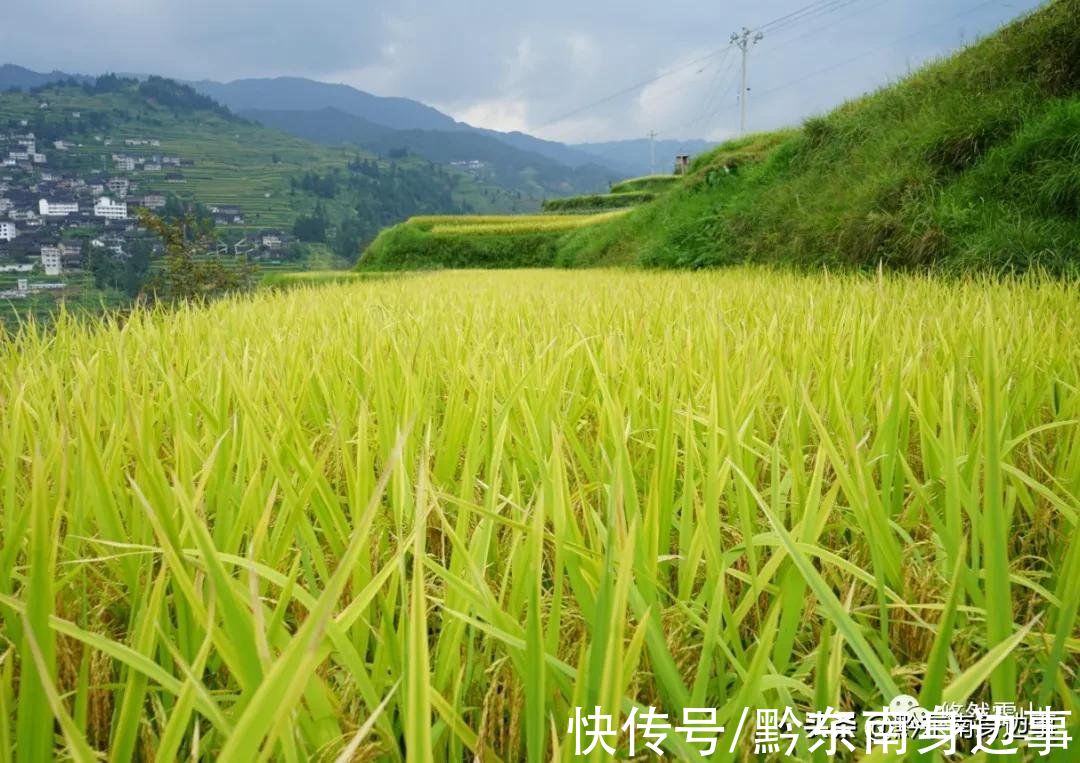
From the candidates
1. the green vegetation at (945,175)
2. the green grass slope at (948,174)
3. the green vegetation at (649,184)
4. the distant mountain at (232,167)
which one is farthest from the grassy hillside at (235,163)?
the green grass slope at (948,174)

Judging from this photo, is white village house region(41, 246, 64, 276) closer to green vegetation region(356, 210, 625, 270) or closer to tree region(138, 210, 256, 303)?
tree region(138, 210, 256, 303)

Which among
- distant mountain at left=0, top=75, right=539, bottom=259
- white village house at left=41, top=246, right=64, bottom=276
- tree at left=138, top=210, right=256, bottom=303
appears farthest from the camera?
distant mountain at left=0, top=75, right=539, bottom=259

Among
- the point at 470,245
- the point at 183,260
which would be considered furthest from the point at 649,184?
the point at 183,260

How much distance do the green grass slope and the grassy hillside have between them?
56.6 meters

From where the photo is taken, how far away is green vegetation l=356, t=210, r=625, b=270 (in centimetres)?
1880

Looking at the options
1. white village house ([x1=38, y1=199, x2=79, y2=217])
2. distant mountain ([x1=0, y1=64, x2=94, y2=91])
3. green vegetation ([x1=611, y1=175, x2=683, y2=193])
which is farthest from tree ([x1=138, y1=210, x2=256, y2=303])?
distant mountain ([x1=0, y1=64, x2=94, y2=91])

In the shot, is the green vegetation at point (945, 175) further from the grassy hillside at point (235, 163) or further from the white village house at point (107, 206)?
the grassy hillside at point (235, 163)

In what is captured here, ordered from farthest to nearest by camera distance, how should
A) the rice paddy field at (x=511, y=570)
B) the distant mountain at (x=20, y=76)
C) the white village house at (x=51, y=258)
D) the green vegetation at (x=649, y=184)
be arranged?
the distant mountain at (x=20, y=76) < the green vegetation at (x=649, y=184) < the white village house at (x=51, y=258) < the rice paddy field at (x=511, y=570)

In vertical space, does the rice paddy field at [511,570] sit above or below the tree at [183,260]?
below

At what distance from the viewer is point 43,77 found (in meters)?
197

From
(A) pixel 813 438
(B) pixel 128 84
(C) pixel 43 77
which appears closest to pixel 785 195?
(A) pixel 813 438

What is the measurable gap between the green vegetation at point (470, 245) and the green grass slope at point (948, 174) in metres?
11.7

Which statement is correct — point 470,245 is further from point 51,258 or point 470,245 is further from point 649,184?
point 51,258

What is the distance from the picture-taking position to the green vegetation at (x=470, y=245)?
61.7 ft
